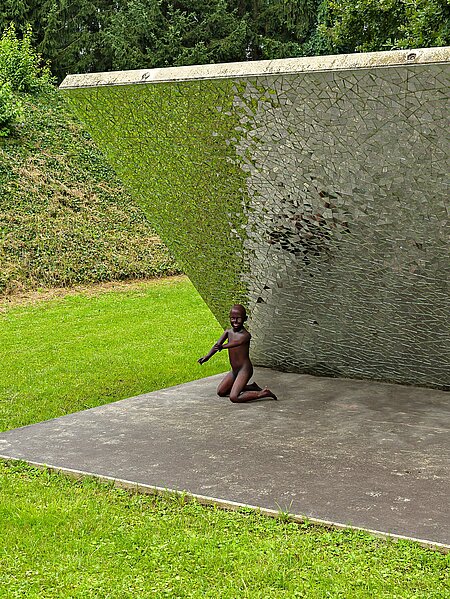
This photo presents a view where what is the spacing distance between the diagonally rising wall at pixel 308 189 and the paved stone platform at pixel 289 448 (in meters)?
0.52

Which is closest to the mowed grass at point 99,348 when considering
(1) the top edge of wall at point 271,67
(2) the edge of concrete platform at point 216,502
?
(2) the edge of concrete platform at point 216,502

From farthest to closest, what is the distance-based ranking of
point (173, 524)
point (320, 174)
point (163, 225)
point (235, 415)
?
point (163, 225)
point (235, 415)
point (320, 174)
point (173, 524)

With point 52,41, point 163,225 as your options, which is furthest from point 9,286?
point 52,41

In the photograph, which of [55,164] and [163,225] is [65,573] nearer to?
[163,225]

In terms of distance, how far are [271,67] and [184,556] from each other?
295 centimetres

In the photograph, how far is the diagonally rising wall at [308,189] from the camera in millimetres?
5176

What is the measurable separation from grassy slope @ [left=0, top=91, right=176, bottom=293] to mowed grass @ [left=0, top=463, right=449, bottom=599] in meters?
10.8

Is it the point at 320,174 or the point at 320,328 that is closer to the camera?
the point at 320,174

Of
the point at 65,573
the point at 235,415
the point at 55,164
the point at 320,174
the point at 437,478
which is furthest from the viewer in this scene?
the point at 55,164

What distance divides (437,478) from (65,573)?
7.17 feet

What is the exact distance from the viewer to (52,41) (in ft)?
89.1

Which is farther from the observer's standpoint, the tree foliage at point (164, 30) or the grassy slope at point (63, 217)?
the tree foliage at point (164, 30)

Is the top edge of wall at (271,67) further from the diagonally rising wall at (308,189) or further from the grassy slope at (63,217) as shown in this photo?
the grassy slope at (63,217)

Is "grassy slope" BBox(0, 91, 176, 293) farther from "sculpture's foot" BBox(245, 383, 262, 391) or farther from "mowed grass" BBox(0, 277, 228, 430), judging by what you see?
"sculpture's foot" BBox(245, 383, 262, 391)
